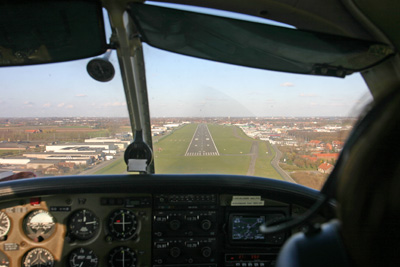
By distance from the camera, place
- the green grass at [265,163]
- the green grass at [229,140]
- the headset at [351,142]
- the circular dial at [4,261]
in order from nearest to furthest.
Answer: the headset at [351,142] < the circular dial at [4,261] < the green grass at [265,163] < the green grass at [229,140]

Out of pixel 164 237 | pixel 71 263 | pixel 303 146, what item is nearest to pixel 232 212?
pixel 164 237

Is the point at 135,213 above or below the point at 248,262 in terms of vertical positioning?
above

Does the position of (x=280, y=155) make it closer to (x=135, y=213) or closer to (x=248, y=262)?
(x=248, y=262)

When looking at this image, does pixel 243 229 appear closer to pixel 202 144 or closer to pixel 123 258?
pixel 202 144

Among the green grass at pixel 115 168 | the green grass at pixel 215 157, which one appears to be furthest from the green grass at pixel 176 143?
the green grass at pixel 115 168

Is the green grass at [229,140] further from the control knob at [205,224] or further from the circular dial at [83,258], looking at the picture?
the circular dial at [83,258]

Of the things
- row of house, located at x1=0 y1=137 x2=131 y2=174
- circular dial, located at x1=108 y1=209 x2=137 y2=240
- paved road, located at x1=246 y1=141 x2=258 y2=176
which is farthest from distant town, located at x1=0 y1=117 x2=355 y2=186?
circular dial, located at x1=108 y1=209 x2=137 y2=240

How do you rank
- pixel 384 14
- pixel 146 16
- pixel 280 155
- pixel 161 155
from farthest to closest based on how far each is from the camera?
pixel 161 155 < pixel 280 155 < pixel 146 16 < pixel 384 14
